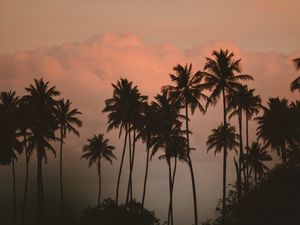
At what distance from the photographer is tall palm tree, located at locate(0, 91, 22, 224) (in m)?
62.0

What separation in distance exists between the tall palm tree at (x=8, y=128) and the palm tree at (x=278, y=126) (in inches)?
1416

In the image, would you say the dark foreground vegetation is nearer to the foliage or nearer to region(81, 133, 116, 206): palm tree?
the foliage

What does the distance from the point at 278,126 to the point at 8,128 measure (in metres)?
38.2

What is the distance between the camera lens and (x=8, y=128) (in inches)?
2534

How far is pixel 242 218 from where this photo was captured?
42.9 meters

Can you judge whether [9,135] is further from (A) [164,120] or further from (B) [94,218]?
(A) [164,120]

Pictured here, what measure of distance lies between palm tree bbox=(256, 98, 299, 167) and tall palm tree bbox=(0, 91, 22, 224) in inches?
1416

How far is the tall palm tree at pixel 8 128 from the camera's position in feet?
203

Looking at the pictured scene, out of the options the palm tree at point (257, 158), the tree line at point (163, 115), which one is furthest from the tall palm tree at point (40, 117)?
the palm tree at point (257, 158)

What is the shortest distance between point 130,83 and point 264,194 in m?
37.2

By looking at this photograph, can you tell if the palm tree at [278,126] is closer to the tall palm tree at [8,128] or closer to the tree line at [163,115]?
Answer: the tree line at [163,115]

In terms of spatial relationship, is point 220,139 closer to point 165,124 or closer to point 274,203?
point 165,124

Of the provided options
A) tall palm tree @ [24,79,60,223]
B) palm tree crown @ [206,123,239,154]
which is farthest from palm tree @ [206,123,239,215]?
tall palm tree @ [24,79,60,223]

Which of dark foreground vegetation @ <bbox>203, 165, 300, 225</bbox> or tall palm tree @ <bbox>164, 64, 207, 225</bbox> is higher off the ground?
tall palm tree @ <bbox>164, 64, 207, 225</bbox>
